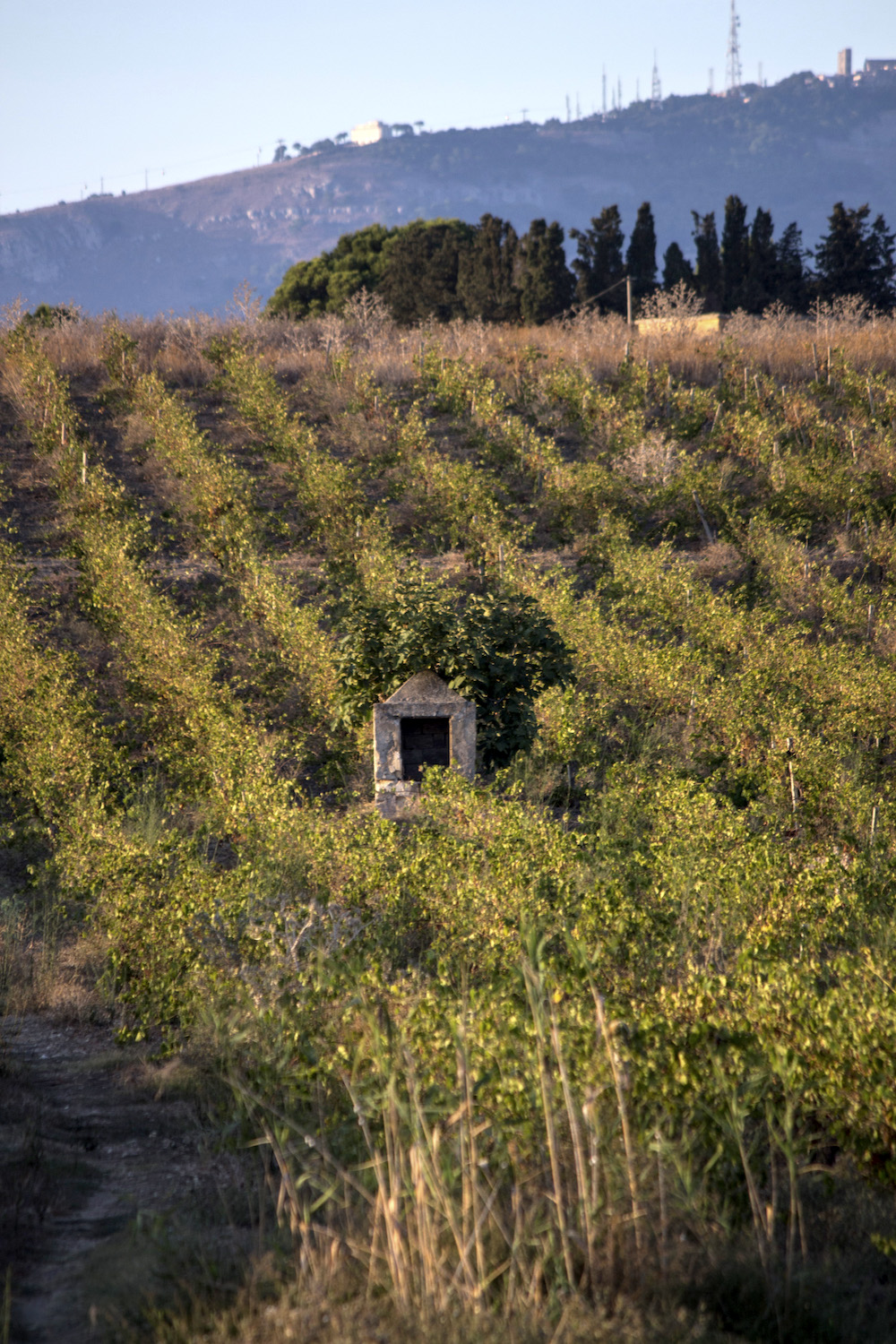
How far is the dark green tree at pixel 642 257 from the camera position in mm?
31328

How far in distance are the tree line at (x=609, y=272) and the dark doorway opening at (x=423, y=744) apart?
79.4 ft

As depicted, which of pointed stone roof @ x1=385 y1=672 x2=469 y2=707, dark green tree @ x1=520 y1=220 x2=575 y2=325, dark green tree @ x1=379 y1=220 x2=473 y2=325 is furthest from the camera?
dark green tree @ x1=379 y1=220 x2=473 y2=325

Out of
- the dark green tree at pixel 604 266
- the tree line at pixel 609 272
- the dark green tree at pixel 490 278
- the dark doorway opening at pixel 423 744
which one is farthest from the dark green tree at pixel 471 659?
the dark green tree at pixel 604 266

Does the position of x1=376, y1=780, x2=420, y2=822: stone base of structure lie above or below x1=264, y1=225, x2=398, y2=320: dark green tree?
below

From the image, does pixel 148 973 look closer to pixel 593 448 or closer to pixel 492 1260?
pixel 492 1260

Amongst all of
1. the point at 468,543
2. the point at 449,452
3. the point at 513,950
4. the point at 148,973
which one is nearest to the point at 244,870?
the point at 148,973

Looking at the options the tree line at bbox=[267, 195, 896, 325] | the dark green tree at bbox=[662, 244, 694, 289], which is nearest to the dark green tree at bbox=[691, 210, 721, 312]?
the tree line at bbox=[267, 195, 896, 325]

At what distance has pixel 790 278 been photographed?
3152 centimetres

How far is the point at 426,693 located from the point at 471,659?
48 centimetres

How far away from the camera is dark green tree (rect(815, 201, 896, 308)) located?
30297 mm

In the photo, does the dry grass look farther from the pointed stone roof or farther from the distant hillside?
the distant hillside

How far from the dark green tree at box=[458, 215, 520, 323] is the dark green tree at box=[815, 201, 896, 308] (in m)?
9.98

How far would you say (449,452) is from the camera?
18125 millimetres

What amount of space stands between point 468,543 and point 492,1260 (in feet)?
41.6
